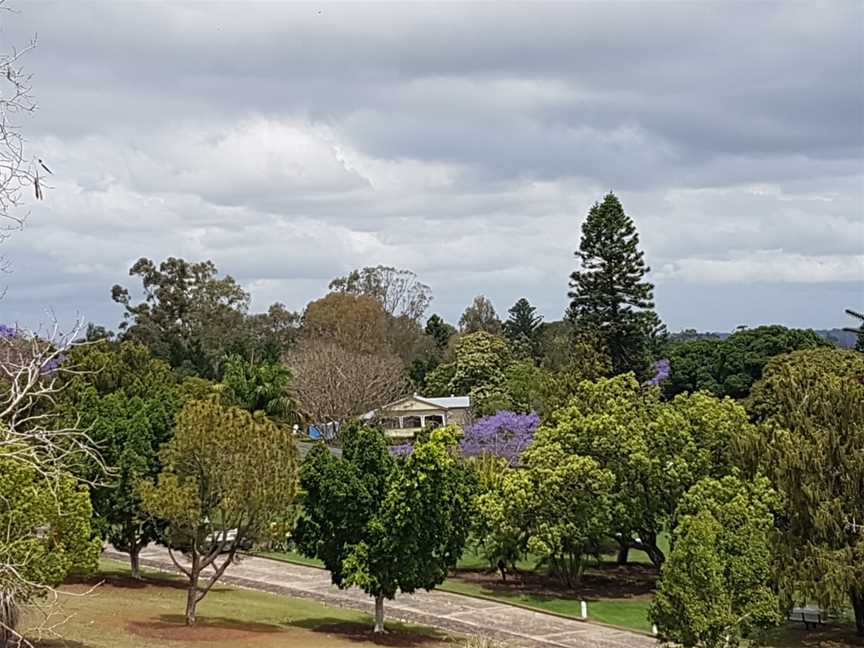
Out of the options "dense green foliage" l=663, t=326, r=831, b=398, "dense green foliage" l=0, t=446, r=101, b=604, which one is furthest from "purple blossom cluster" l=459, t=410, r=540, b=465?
"dense green foliage" l=0, t=446, r=101, b=604

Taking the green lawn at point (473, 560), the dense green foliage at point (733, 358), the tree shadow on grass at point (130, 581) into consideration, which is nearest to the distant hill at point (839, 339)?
the dense green foliage at point (733, 358)

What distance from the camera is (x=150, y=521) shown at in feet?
89.5

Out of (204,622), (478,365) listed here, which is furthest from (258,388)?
(478,365)

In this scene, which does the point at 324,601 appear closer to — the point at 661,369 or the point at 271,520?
the point at 271,520

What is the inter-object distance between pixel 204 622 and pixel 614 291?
30279 mm

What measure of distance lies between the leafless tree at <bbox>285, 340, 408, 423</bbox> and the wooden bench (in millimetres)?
31446

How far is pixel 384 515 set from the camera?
2411 cm

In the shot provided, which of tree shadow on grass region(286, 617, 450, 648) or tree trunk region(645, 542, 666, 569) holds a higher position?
tree trunk region(645, 542, 666, 569)

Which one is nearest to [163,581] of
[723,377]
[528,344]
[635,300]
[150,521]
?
[150,521]

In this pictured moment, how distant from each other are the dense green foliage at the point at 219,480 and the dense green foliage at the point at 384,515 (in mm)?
1843

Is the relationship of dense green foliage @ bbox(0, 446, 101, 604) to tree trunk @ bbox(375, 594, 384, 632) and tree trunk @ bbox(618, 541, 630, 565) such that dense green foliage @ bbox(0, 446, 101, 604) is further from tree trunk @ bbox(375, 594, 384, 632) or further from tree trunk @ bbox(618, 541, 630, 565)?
tree trunk @ bbox(618, 541, 630, 565)

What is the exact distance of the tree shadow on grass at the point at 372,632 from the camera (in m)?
23.6

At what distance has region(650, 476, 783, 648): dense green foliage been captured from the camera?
19859 millimetres

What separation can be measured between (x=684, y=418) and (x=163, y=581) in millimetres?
15515
